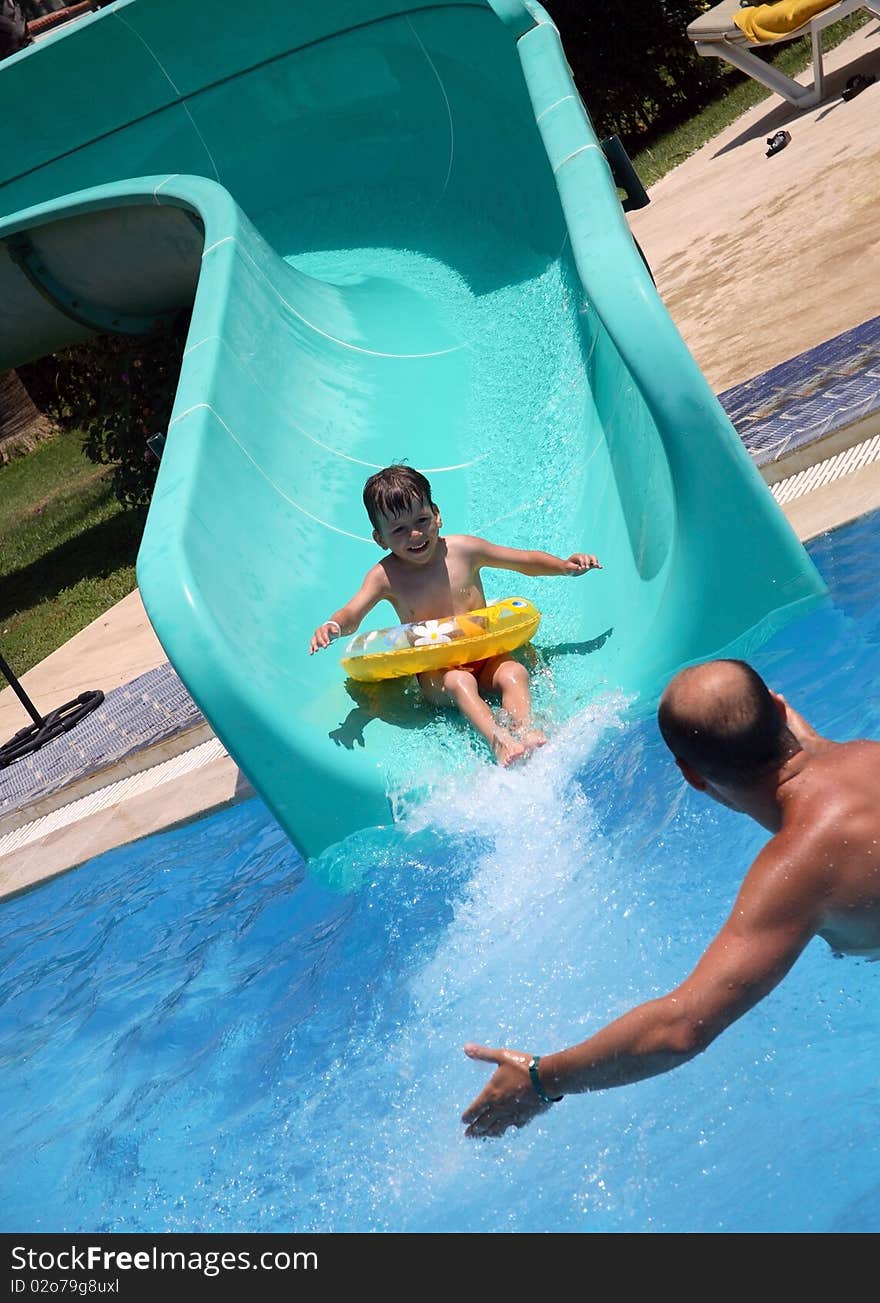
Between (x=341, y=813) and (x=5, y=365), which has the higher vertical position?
(x=5, y=365)

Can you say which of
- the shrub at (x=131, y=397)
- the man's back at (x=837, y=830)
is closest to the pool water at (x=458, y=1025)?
the man's back at (x=837, y=830)

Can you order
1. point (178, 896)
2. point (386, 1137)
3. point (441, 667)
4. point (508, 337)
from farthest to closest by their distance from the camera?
point (508, 337) → point (178, 896) → point (441, 667) → point (386, 1137)

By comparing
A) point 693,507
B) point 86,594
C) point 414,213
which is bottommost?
point 86,594

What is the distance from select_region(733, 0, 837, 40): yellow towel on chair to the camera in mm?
9555

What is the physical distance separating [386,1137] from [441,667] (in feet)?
4.73

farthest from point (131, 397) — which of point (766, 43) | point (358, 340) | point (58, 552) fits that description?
point (766, 43)

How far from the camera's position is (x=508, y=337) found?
20.4 feet

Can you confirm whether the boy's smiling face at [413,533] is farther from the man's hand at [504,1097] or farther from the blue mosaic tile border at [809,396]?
the man's hand at [504,1097]

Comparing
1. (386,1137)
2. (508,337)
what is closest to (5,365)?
(508,337)

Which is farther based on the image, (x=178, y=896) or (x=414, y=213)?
(x=414, y=213)

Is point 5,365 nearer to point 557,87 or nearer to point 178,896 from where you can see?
point 557,87

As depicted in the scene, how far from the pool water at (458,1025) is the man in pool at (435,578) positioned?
0.23 meters

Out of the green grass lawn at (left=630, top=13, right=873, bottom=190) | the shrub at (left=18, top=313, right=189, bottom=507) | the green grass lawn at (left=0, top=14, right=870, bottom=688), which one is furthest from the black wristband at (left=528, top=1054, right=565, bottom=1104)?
the green grass lawn at (left=630, top=13, right=873, bottom=190)

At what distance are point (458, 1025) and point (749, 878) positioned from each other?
151 centimetres
